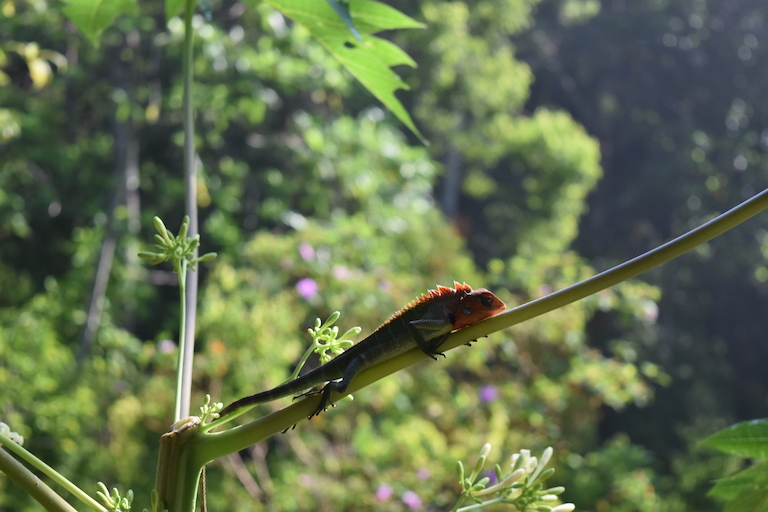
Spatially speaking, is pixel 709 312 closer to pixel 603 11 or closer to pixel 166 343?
pixel 603 11

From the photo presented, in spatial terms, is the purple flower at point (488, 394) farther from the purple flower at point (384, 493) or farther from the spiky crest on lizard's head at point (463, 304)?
the spiky crest on lizard's head at point (463, 304)

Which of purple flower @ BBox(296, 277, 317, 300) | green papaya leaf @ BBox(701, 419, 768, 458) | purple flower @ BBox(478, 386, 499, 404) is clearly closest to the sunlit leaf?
green papaya leaf @ BBox(701, 419, 768, 458)

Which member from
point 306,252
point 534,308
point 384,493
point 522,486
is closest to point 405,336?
A: point 522,486

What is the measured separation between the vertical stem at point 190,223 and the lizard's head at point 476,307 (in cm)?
36

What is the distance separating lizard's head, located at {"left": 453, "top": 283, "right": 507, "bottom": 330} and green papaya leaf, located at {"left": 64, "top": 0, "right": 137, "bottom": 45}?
2.49 ft

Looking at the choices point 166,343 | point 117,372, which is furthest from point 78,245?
point 166,343

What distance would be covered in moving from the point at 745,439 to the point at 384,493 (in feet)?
9.75

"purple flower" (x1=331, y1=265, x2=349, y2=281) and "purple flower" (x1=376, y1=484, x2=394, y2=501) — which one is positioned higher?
"purple flower" (x1=331, y1=265, x2=349, y2=281)

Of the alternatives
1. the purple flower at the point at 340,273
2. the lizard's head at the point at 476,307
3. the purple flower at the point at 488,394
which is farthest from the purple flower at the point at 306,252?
the lizard's head at the point at 476,307

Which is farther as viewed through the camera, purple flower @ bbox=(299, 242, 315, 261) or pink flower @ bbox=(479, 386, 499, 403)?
purple flower @ bbox=(299, 242, 315, 261)

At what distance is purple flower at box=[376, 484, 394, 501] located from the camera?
11.7ft

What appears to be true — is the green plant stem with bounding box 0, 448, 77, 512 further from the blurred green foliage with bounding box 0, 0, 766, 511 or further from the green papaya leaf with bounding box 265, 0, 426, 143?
the blurred green foliage with bounding box 0, 0, 766, 511

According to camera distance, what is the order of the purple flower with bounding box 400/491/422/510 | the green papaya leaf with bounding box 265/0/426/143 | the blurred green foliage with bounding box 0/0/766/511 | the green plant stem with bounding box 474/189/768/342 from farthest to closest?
the blurred green foliage with bounding box 0/0/766/511 → the purple flower with bounding box 400/491/422/510 → the green papaya leaf with bounding box 265/0/426/143 → the green plant stem with bounding box 474/189/768/342

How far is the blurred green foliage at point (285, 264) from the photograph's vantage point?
4.14m
